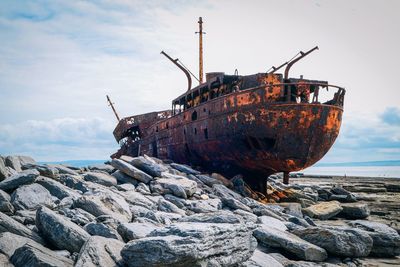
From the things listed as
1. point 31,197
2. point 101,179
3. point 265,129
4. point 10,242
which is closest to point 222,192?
point 265,129

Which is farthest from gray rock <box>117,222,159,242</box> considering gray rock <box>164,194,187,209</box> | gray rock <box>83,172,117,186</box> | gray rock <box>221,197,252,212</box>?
gray rock <box>221,197,252,212</box>

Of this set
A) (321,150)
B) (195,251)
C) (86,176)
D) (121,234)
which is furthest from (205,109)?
(195,251)

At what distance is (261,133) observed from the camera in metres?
10.7

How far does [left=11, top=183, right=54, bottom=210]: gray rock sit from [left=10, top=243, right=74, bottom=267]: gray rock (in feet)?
7.23

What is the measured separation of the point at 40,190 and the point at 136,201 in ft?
6.08

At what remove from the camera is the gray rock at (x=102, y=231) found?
423 centimetres

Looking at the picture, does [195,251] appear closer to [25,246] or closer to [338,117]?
[25,246]

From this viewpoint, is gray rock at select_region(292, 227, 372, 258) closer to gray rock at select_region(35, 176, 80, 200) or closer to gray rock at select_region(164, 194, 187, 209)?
gray rock at select_region(164, 194, 187, 209)

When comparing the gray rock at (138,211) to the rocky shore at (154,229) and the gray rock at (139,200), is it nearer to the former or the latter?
the rocky shore at (154,229)

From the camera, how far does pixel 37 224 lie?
419 cm

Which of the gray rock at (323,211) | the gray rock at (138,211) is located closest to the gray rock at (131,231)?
the gray rock at (138,211)

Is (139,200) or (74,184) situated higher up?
(74,184)

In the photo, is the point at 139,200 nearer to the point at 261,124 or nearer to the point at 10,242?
the point at 10,242

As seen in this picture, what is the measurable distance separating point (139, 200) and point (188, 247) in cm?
372
